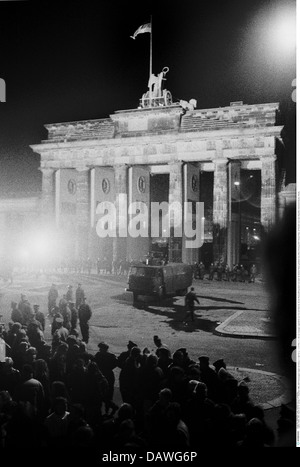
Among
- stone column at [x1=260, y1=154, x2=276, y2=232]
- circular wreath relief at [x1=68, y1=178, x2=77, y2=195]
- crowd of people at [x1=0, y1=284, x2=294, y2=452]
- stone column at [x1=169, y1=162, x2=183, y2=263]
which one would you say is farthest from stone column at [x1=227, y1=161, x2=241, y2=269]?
crowd of people at [x1=0, y1=284, x2=294, y2=452]

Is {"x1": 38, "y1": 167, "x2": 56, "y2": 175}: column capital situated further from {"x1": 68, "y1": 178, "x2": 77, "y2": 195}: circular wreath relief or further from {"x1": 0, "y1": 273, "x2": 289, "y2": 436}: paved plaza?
{"x1": 0, "y1": 273, "x2": 289, "y2": 436}: paved plaza

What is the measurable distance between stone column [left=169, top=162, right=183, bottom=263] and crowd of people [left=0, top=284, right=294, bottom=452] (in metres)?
22.0

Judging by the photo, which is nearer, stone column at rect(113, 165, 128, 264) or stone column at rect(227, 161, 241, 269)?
stone column at rect(227, 161, 241, 269)

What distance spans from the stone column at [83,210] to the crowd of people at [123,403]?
86.3 ft

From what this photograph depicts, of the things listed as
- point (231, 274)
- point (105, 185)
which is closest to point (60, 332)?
point (231, 274)

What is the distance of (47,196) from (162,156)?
1040 cm

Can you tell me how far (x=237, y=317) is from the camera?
15.8m

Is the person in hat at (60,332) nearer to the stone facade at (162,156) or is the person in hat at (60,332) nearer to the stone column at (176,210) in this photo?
the stone facade at (162,156)

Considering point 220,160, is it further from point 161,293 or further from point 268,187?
point 161,293

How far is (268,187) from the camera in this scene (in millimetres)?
32375

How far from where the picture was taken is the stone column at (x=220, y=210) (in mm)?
33219

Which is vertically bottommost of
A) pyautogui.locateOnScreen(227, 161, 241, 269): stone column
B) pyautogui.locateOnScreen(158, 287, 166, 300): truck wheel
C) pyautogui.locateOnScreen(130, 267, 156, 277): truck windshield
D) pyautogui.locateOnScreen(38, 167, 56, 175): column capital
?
pyautogui.locateOnScreen(158, 287, 166, 300): truck wheel

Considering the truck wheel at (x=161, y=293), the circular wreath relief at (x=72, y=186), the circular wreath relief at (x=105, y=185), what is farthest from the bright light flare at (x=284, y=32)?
the circular wreath relief at (x=72, y=186)

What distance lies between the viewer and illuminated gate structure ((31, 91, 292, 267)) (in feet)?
107
